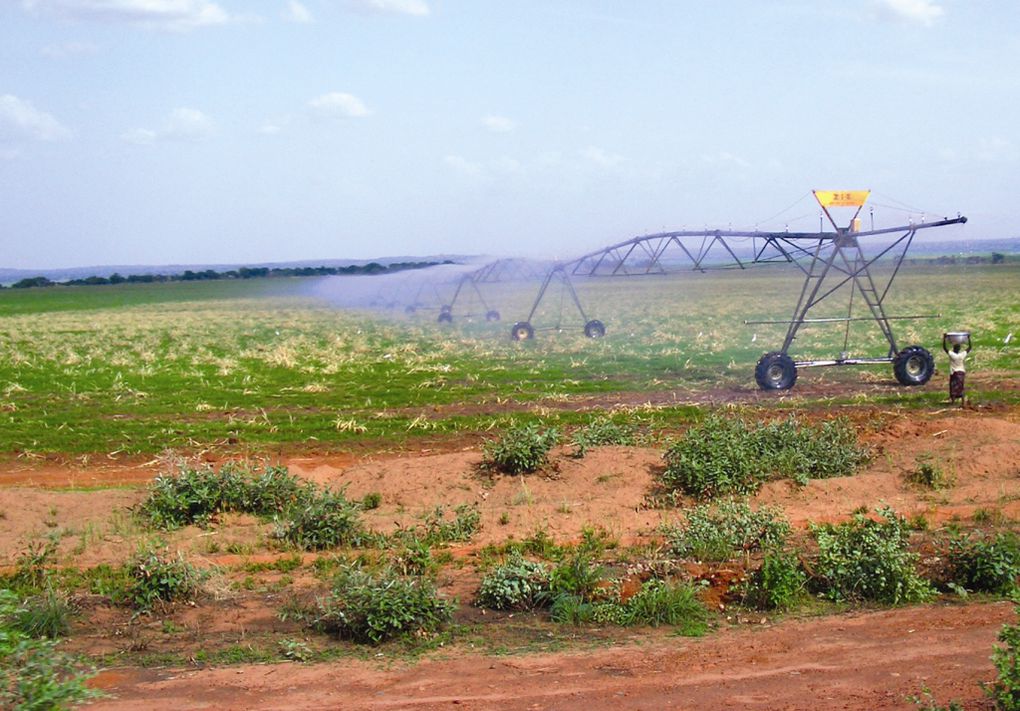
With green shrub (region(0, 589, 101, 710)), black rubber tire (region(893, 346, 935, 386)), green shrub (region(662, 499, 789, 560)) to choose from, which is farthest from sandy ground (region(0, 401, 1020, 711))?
black rubber tire (region(893, 346, 935, 386))

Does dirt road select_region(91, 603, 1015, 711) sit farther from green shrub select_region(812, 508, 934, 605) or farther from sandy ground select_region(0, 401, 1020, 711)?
green shrub select_region(812, 508, 934, 605)

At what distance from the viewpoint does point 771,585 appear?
8836 mm

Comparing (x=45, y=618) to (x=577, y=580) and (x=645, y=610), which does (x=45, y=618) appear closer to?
→ (x=577, y=580)

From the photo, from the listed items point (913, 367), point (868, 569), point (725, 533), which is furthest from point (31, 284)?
point (868, 569)

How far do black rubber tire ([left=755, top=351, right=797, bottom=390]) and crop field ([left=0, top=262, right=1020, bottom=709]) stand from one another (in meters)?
0.52

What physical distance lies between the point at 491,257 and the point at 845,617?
39.4 m

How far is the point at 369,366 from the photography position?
29125 mm

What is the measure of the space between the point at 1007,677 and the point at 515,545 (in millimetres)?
5328

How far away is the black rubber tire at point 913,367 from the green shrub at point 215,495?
44.0 ft

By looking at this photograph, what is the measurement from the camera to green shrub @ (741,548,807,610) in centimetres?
→ 875

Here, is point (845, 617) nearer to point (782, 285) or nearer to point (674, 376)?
point (674, 376)

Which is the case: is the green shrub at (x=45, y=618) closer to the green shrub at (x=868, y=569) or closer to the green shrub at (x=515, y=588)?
the green shrub at (x=515, y=588)

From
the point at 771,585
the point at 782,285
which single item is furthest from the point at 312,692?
the point at 782,285

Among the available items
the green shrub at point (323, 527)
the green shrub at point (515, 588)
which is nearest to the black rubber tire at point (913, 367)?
the green shrub at point (323, 527)
